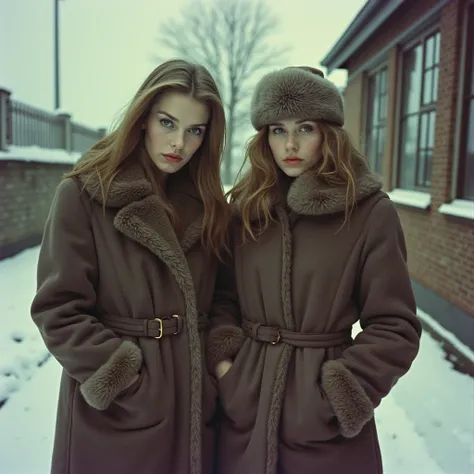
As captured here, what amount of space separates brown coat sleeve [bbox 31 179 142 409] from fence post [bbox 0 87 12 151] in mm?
5235

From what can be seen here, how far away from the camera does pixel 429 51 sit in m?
5.18

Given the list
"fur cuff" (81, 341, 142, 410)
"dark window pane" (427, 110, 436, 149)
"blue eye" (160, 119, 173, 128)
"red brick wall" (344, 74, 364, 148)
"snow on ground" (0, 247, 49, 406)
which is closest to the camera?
"fur cuff" (81, 341, 142, 410)

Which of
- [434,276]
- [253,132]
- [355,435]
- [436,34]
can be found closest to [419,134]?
[436,34]

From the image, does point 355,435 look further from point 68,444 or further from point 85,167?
point 85,167

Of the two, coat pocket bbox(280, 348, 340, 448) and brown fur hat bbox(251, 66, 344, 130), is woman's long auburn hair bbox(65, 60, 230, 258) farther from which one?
coat pocket bbox(280, 348, 340, 448)

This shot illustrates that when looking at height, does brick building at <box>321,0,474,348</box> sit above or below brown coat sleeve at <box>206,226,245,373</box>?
above

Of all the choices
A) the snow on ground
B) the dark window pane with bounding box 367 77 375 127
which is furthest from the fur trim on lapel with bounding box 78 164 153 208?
the dark window pane with bounding box 367 77 375 127

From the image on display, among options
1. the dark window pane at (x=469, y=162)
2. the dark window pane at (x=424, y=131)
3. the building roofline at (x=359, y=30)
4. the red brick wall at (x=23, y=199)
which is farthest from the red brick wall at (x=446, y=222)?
the red brick wall at (x=23, y=199)

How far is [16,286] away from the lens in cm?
513

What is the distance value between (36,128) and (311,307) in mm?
7535

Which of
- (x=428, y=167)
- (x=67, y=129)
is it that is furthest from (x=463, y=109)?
(x=67, y=129)

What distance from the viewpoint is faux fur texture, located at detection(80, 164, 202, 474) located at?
148cm

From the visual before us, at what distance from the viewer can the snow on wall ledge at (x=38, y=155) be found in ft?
20.3

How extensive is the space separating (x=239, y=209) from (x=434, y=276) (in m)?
3.49
